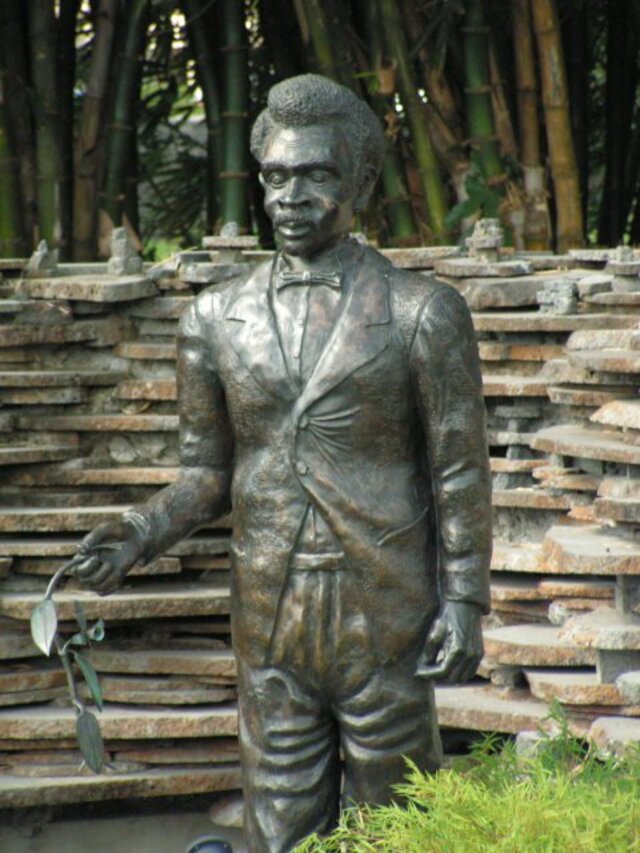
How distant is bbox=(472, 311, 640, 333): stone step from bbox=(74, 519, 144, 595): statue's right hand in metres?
1.88

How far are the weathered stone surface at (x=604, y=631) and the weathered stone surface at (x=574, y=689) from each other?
0.09m

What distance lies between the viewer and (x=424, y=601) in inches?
155

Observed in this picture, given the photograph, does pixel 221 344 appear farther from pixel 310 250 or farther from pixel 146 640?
pixel 146 640

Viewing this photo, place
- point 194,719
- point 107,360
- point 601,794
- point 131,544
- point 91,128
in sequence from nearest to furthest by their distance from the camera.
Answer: point 601,794, point 131,544, point 194,719, point 107,360, point 91,128

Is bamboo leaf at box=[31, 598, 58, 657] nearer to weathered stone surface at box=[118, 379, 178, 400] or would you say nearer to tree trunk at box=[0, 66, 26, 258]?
weathered stone surface at box=[118, 379, 178, 400]

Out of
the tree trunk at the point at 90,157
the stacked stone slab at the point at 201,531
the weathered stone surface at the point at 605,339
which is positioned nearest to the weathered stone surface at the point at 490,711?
the stacked stone slab at the point at 201,531

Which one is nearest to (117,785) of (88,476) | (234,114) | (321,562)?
(88,476)

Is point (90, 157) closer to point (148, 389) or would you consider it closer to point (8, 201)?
point (8, 201)

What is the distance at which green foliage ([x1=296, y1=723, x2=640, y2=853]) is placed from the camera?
3.55 metres

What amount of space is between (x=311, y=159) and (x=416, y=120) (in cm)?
350

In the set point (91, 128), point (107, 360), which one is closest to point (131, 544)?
point (107, 360)

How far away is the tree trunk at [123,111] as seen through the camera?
7.34 metres

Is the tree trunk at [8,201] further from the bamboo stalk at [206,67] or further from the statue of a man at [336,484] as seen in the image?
the statue of a man at [336,484]

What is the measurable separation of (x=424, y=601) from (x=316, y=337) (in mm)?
549
